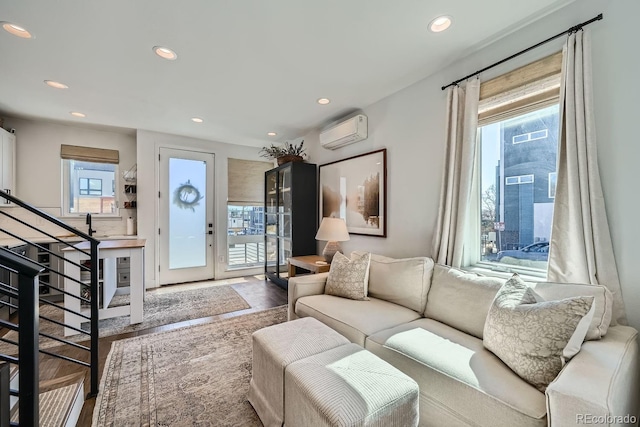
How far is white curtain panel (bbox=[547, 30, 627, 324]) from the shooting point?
152 centimetres

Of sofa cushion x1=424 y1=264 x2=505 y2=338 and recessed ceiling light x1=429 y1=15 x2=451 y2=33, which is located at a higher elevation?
recessed ceiling light x1=429 y1=15 x2=451 y2=33

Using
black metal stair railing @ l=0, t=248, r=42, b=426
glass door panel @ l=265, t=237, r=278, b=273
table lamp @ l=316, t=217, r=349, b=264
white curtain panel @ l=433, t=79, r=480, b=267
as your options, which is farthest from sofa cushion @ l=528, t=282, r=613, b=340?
glass door panel @ l=265, t=237, r=278, b=273

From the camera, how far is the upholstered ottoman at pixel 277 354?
56.6 inches

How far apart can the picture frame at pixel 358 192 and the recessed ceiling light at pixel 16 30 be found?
3049 mm

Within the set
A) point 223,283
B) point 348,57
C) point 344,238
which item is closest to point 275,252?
point 223,283

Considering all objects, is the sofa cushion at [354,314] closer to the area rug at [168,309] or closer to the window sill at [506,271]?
the window sill at [506,271]

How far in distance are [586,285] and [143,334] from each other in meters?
3.63

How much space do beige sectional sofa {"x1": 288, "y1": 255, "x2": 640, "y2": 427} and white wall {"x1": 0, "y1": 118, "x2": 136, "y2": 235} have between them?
4287 mm

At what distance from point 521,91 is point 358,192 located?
1848 mm

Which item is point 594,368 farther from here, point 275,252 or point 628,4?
point 275,252

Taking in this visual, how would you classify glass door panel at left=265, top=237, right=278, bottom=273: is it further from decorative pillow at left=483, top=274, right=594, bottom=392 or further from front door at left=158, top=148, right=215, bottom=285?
decorative pillow at left=483, top=274, right=594, bottom=392

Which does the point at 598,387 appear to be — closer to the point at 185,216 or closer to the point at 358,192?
the point at 358,192

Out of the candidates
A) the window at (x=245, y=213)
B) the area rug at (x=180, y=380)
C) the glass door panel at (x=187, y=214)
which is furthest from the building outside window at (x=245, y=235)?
the area rug at (x=180, y=380)

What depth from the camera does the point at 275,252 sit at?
459cm
